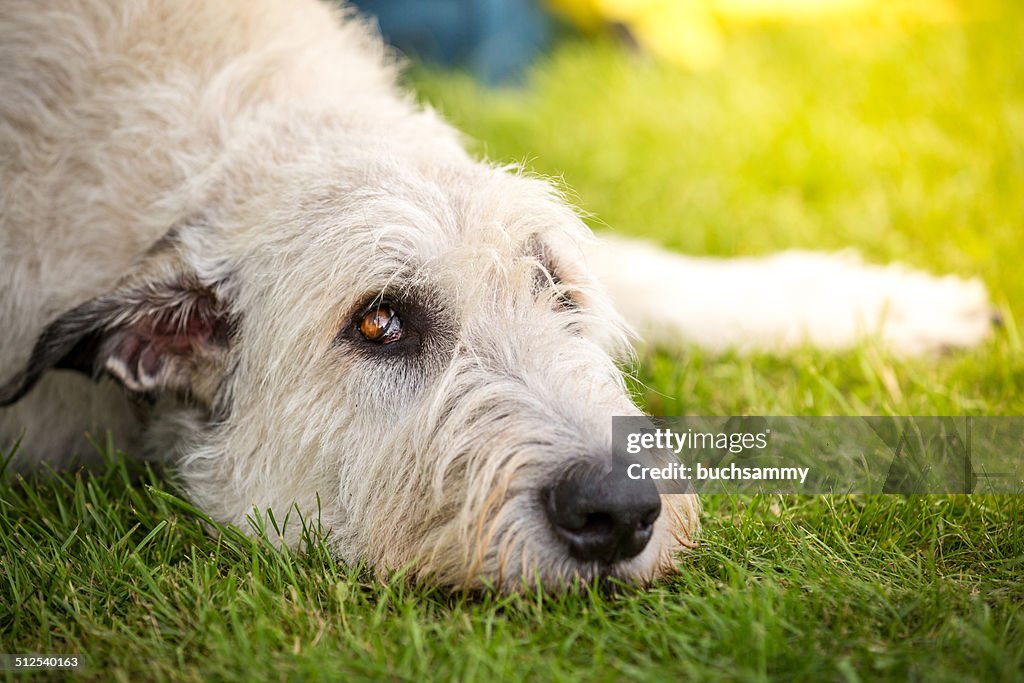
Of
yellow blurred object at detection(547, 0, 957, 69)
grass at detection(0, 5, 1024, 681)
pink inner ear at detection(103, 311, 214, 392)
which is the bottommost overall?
grass at detection(0, 5, 1024, 681)

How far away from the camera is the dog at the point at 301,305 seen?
2865mm

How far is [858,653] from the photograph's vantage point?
7.94 feet

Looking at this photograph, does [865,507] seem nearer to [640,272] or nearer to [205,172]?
[640,272]

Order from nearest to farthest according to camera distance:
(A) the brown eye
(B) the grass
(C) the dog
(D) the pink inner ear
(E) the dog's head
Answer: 1. (B) the grass
2. (E) the dog's head
3. (C) the dog
4. (A) the brown eye
5. (D) the pink inner ear

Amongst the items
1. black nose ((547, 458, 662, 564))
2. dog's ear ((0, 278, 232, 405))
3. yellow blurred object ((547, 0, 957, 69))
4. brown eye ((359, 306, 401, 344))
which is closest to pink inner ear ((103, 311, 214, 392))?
dog's ear ((0, 278, 232, 405))

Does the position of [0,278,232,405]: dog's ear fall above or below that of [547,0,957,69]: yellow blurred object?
below

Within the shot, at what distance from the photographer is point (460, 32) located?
360 inches

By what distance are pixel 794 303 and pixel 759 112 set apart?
322 cm

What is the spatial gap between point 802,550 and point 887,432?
110 cm

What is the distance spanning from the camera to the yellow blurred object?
9.05 metres

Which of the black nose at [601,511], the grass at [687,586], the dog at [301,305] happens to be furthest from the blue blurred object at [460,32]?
the black nose at [601,511]

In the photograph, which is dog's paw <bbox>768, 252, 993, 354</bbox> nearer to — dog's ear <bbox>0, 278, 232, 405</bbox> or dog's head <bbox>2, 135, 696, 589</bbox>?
dog's head <bbox>2, 135, 696, 589</bbox>

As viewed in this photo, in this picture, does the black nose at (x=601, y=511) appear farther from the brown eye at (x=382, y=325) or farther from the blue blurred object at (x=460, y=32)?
the blue blurred object at (x=460, y=32)

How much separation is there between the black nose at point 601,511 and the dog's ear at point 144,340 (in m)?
1.55
